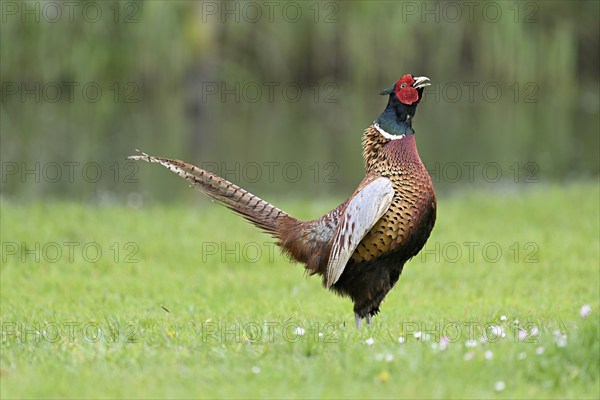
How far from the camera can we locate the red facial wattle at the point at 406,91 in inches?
222

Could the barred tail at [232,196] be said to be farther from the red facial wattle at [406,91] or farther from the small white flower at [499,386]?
the small white flower at [499,386]

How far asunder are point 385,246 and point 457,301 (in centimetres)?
206

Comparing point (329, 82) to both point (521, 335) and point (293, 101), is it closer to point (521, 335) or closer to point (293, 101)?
point (293, 101)

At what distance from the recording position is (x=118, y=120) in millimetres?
21141

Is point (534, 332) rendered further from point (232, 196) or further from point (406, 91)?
point (232, 196)

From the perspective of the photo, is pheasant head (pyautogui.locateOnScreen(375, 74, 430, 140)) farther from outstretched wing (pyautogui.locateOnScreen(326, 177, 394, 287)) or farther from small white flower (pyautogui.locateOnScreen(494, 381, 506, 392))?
small white flower (pyautogui.locateOnScreen(494, 381, 506, 392))

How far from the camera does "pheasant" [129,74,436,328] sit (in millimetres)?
5363

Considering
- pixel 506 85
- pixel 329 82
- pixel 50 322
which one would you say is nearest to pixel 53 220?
pixel 50 322

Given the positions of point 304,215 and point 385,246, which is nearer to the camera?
point 385,246

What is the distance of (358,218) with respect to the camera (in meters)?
5.37

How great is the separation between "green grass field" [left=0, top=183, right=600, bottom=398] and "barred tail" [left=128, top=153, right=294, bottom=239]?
0.63 m

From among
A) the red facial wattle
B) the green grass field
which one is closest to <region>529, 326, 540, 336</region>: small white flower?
the green grass field

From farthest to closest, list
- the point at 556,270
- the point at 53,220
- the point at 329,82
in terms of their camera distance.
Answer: the point at 329,82
the point at 53,220
the point at 556,270

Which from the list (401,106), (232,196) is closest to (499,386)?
(401,106)
